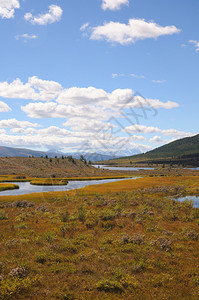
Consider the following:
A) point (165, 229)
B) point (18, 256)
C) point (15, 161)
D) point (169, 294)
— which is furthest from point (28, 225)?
point (15, 161)

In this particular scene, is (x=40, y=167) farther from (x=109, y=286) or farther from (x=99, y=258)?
(x=109, y=286)

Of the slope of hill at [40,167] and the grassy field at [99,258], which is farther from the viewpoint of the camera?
the slope of hill at [40,167]

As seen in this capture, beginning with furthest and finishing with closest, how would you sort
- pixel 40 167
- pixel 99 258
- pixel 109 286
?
pixel 40 167
pixel 99 258
pixel 109 286

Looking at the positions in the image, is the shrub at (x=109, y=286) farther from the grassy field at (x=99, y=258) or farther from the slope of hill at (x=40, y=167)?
the slope of hill at (x=40, y=167)

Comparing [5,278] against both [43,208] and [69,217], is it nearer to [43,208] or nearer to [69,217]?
[69,217]

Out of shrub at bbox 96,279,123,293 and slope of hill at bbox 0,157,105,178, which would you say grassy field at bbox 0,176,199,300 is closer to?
shrub at bbox 96,279,123,293

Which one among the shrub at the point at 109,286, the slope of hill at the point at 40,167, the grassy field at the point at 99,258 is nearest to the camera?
the grassy field at the point at 99,258

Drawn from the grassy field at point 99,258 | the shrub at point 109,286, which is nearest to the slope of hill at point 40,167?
the grassy field at point 99,258

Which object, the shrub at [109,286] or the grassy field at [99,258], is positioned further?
the shrub at [109,286]

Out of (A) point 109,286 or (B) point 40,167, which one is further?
(B) point 40,167

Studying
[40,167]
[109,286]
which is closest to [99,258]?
[109,286]

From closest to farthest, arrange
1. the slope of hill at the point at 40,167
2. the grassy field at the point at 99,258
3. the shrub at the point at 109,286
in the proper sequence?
the grassy field at the point at 99,258 < the shrub at the point at 109,286 < the slope of hill at the point at 40,167

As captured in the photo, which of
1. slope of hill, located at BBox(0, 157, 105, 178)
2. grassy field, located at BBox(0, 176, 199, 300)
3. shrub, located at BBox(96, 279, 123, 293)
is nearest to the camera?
grassy field, located at BBox(0, 176, 199, 300)

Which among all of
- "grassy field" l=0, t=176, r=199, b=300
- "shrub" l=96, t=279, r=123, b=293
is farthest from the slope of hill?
"shrub" l=96, t=279, r=123, b=293
